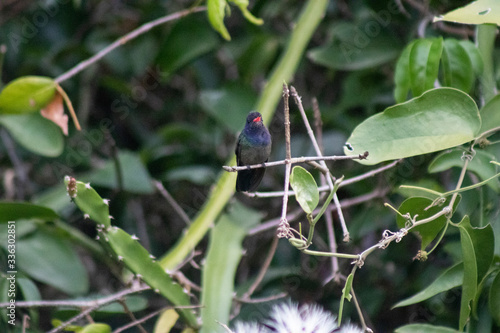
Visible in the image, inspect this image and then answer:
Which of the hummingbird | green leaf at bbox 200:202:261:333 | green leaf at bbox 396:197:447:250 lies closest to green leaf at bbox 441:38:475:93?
green leaf at bbox 396:197:447:250

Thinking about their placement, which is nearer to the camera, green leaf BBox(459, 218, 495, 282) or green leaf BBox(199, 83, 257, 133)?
green leaf BBox(459, 218, 495, 282)

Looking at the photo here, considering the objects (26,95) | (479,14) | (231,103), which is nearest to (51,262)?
(26,95)

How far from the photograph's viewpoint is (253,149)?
1043 millimetres

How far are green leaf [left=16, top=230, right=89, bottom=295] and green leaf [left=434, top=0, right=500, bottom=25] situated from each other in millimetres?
1203

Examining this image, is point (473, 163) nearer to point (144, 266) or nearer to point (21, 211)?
point (144, 266)

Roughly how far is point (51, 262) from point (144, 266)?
0.60m

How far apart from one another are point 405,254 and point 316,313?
94 centimetres

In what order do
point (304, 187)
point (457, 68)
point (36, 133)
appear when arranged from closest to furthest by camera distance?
point (304, 187) → point (457, 68) → point (36, 133)

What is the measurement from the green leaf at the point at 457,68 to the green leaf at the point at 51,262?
115cm

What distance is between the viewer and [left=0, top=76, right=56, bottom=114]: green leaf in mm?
1412

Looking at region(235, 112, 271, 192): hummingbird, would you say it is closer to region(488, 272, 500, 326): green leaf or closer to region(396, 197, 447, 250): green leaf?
region(396, 197, 447, 250): green leaf

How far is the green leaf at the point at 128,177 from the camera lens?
1833mm

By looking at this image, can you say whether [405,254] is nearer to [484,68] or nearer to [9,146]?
[484,68]

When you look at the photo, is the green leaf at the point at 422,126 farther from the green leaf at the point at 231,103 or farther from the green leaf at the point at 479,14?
the green leaf at the point at 231,103
